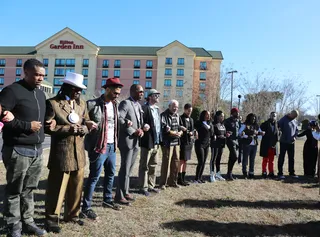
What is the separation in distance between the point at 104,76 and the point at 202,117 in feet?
200

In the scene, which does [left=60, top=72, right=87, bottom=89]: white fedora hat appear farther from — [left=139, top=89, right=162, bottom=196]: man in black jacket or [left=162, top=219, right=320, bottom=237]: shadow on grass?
[left=162, top=219, right=320, bottom=237]: shadow on grass

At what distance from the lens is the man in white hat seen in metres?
3.97

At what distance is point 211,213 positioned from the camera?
543 centimetres

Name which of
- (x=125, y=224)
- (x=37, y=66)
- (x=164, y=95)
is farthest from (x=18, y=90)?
(x=164, y=95)

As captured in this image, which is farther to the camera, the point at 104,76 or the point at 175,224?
the point at 104,76

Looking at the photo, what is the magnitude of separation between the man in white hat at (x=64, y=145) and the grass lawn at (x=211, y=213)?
466 mm

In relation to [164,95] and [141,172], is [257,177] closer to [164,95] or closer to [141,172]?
[141,172]

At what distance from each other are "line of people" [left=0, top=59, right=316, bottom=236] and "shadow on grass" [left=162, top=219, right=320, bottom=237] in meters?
1.21

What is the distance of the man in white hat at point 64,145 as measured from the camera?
397 centimetres

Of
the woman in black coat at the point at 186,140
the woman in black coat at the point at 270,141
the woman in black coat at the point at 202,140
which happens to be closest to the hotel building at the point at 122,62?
the woman in black coat at the point at 270,141

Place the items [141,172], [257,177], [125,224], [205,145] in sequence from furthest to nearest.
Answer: [257,177] → [205,145] → [141,172] → [125,224]

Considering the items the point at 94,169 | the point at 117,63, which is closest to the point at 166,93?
the point at 117,63

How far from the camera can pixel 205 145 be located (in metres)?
7.67

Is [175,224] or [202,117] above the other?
[202,117]
